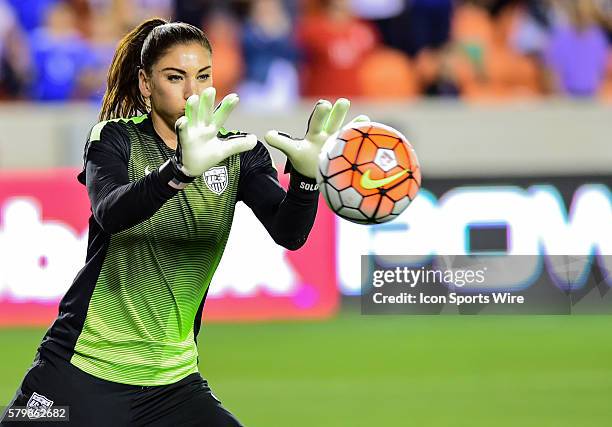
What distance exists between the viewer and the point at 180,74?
387cm

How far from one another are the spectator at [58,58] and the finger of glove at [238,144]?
903cm

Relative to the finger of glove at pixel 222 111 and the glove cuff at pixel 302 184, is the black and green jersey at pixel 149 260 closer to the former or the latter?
the glove cuff at pixel 302 184

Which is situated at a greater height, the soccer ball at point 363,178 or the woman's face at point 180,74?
the woman's face at point 180,74

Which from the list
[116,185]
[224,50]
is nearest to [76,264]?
[224,50]

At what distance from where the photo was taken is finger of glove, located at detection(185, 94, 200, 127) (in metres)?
3.54

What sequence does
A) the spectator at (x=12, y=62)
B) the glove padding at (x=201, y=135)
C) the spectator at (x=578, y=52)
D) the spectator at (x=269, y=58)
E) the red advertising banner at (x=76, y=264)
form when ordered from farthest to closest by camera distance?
the spectator at (x=578, y=52)
the spectator at (x=269, y=58)
the spectator at (x=12, y=62)
the red advertising banner at (x=76, y=264)
the glove padding at (x=201, y=135)

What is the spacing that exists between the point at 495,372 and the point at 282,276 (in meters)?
2.52

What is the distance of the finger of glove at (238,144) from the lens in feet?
11.8

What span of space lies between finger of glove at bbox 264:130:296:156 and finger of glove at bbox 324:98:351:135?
0.13 meters

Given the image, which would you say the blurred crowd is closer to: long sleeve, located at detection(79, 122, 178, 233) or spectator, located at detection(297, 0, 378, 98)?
spectator, located at detection(297, 0, 378, 98)

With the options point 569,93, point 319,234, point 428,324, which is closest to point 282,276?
point 319,234

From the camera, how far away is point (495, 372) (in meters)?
8.65

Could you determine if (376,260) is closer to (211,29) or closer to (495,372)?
(495,372)

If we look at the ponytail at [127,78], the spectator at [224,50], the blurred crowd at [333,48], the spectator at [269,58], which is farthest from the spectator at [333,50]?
the ponytail at [127,78]
